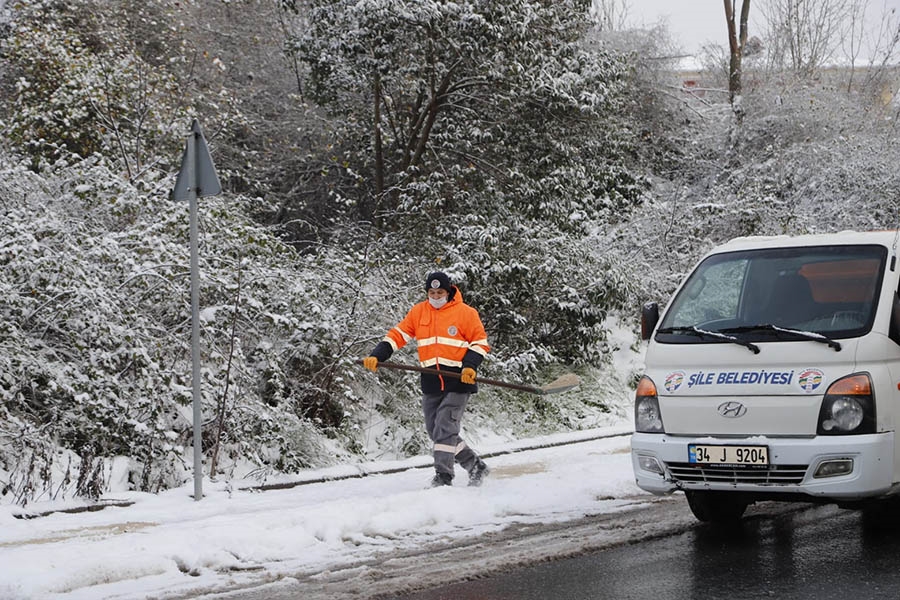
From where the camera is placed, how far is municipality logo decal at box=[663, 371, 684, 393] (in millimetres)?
6793

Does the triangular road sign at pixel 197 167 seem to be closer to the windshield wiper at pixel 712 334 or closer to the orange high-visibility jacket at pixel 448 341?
the orange high-visibility jacket at pixel 448 341

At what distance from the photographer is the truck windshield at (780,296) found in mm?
6676

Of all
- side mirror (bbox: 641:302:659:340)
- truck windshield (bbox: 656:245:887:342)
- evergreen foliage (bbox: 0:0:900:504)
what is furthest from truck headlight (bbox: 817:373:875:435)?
evergreen foliage (bbox: 0:0:900:504)

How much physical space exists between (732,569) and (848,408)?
1166mm

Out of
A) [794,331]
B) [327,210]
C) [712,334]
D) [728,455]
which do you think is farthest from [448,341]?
[327,210]

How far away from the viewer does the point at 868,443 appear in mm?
6094

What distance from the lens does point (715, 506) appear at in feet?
23.8

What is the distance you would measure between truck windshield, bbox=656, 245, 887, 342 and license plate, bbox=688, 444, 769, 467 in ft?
2.40

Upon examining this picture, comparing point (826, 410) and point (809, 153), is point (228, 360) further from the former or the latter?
point (809, 153)

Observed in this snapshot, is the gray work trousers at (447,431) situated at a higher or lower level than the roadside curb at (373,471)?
higher

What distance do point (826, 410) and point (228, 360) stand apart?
229 inches

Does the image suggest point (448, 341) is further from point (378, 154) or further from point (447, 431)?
point (378, 154)

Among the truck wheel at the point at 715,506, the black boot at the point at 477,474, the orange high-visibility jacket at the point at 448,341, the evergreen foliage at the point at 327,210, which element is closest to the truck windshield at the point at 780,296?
the truck wheel at the point at 715,506

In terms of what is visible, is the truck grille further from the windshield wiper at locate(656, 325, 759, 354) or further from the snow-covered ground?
the snow-covered ground
